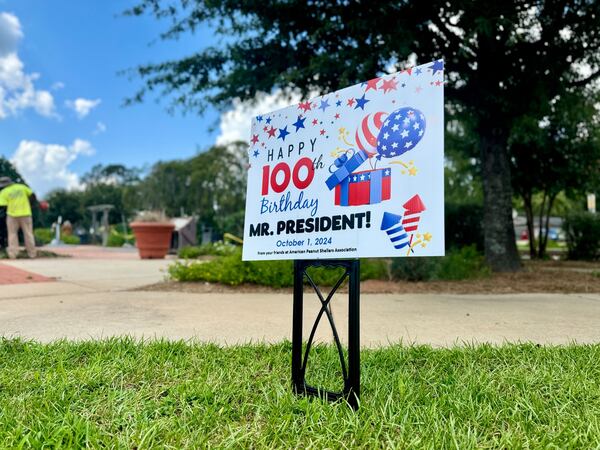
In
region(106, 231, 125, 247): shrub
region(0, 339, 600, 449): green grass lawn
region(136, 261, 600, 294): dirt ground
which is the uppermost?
region(106, 231, 125, 247): shrub

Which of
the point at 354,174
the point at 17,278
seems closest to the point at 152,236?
the point at 17,278

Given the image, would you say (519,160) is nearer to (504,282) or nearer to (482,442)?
(504,282)

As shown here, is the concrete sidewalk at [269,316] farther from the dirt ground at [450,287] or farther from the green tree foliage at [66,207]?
the green tree foliage at [66,207]

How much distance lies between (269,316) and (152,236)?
8.55 meters

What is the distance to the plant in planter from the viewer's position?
38.2ft

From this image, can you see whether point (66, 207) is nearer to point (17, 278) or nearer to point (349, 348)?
point (17, 278)

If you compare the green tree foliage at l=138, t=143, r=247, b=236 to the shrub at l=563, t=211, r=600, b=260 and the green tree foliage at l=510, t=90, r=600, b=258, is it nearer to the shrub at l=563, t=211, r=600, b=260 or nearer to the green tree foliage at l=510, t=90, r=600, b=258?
the green tree foliage at l=510, t=90, r=600, b=258


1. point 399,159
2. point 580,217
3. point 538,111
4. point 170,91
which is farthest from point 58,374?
point 580,217

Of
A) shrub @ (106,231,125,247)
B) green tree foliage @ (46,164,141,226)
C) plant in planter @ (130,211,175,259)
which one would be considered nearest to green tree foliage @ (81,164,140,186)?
green tree foliage @ (46,164,141,226)

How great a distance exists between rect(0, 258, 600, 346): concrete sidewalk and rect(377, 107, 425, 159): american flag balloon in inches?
62.6

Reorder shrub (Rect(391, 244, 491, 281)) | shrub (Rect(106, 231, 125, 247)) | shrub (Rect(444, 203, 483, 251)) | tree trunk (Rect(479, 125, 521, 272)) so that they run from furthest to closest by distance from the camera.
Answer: shrub (Rect(106, 231, 125, 247)) → shrub (Rect(444, 203, 483, 251)) → tree trunk (Rect(479, 125, 521, 272)) → shrub (Rect(391, 244, 491, 281))

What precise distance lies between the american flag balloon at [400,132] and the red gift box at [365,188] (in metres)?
0.08

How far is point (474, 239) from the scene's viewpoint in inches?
450

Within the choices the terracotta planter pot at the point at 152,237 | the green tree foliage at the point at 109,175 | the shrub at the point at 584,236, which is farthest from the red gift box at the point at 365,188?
the green tree foliage at the point at 109,175
